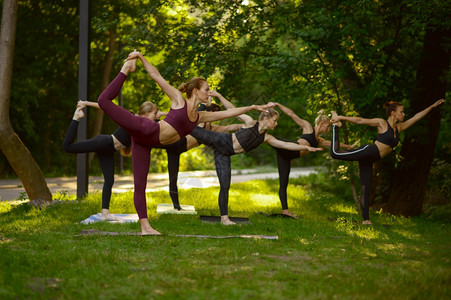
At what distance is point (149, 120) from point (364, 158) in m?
4.04

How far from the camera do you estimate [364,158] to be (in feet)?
29.7

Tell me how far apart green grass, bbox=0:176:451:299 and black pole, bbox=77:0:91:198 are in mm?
2125

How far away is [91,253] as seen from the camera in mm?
5805

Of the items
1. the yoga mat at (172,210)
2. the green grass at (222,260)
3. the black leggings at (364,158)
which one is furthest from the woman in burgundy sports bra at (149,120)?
the yoga mat at (172,210)

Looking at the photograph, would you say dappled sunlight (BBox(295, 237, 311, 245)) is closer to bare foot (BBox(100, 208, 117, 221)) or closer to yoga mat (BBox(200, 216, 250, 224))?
yoga mat (BBox(200, 216, 250, 224))

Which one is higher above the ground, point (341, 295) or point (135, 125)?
point (135, 125)

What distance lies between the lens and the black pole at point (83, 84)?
1162cm

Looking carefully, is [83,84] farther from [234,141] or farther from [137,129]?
[137,129]

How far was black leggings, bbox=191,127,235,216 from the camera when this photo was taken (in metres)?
8.59

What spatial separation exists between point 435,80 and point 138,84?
14.9 meters

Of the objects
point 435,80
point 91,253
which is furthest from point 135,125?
point 435,80

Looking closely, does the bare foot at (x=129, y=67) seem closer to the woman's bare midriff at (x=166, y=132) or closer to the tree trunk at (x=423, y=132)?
the woman's bare midriff at (x=166, y=132)

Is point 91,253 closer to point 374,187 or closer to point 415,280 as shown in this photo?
point 415,280

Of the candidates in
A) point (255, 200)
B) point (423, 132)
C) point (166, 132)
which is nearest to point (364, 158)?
point (423, 132)
